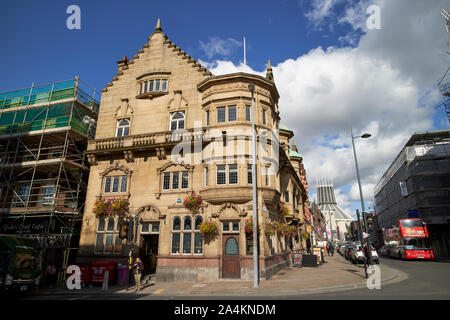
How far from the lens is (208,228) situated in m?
19.3

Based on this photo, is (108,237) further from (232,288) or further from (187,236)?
(232,288)

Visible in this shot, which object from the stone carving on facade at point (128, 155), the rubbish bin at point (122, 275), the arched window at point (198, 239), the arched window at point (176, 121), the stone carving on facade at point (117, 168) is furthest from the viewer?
the arched window at point (176, 121)

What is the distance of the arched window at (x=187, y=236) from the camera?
66.4ft

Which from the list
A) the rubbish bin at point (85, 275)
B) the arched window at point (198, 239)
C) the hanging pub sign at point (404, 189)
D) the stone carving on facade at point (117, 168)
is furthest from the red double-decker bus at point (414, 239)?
the rubbish bin at point (85, 275)

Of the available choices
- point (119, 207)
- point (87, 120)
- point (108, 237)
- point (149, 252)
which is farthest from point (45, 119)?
point (149, 252)

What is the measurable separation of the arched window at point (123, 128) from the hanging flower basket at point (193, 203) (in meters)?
9.34

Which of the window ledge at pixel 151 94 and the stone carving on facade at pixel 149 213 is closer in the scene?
the stone carving on facade at pixel 149 213

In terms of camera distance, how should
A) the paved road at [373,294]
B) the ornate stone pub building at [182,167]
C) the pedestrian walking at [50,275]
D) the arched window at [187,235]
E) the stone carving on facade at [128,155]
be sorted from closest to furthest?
the paved road at [373,294], the ornate stone pub building at [182,167], the pedestrian walking at [50,275], the arched window at [187,235], the stone carving on facade at [128,155]

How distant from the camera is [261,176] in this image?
20.7 metres

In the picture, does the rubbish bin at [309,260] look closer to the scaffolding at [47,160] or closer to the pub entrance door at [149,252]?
the pub entrance door at [149,252]

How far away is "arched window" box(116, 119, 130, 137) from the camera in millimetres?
25100

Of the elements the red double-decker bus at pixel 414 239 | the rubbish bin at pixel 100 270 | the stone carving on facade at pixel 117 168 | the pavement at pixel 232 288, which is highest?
the stone carving on facade at pixel 117 168
